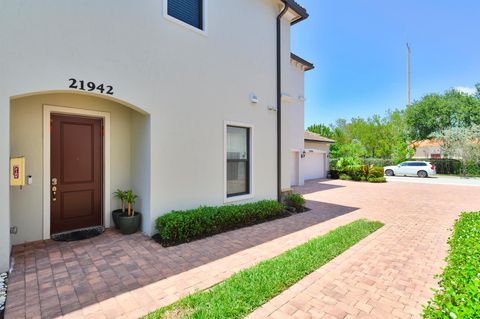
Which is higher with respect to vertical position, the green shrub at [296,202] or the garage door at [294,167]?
the garage door at [294,167]

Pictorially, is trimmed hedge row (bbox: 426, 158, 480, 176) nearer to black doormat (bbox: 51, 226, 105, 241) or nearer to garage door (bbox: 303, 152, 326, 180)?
garage door (bbox: 303, 152, 326, 180)

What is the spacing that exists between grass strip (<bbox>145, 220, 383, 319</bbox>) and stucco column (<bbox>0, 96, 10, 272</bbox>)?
2.83m

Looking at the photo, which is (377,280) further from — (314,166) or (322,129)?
(322,129)

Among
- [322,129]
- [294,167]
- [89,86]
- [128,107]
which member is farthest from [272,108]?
[322,129]

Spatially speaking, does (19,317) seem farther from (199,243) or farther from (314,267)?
(314,267)

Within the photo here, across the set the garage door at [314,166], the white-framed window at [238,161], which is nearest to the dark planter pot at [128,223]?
the white-framed window at [238,161]

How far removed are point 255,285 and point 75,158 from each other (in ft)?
16.0

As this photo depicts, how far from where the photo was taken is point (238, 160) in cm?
729

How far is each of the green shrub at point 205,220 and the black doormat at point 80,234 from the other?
1.48m

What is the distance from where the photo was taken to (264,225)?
6.52 metres

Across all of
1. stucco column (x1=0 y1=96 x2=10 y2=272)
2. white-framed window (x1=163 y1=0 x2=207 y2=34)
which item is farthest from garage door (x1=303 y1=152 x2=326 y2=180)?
stucco column (x1=0 y1=96 x2=10 y2=272)

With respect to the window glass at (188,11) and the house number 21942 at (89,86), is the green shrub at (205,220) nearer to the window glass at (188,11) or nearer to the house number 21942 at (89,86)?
the house number 21942 at (89,86)

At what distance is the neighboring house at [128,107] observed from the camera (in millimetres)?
4027

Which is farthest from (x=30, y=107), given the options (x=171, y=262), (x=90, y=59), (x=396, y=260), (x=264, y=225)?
(x=396, y=260)
